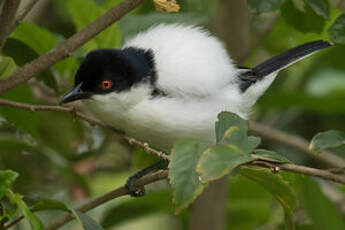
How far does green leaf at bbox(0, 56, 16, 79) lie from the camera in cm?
226

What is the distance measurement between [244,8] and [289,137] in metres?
0.88

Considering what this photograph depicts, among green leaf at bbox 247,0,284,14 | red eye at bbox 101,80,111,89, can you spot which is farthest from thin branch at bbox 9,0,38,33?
green leaf at bbox 247,0,284,14

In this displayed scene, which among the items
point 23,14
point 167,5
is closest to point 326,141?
point 167,5

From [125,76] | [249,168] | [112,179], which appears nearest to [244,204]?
[125,76]

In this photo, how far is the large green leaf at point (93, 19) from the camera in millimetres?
2807

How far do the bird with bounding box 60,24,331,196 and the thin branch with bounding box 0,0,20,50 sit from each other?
51 centimetres

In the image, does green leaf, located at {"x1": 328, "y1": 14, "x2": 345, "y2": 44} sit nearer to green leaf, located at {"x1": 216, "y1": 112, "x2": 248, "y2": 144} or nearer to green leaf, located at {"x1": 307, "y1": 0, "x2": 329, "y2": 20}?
green leaf, located at {"x1": 307, "y1": 0, "x2": 329, "y2": 20}

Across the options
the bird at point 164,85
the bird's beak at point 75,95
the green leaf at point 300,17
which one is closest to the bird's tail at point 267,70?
the bird at point 164,85

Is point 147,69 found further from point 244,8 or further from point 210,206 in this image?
point 244,8

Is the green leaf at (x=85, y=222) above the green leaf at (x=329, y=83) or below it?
above

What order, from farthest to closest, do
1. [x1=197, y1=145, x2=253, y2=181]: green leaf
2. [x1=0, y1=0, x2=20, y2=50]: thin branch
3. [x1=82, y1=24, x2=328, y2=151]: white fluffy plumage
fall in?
[x1=82, y1=24, x2=328, y2=151]: white fluffy plumage
[x1=0, y1=0, x2=20, y2=50]: thin branch
[x1=197, y1=145, x2=253, y2=181]: green leaf

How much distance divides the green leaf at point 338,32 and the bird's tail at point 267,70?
24.8 inches

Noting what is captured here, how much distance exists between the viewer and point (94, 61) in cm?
258

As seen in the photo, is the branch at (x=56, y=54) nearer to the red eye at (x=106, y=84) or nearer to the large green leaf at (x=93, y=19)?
the red eye at (x=106, y=84)
